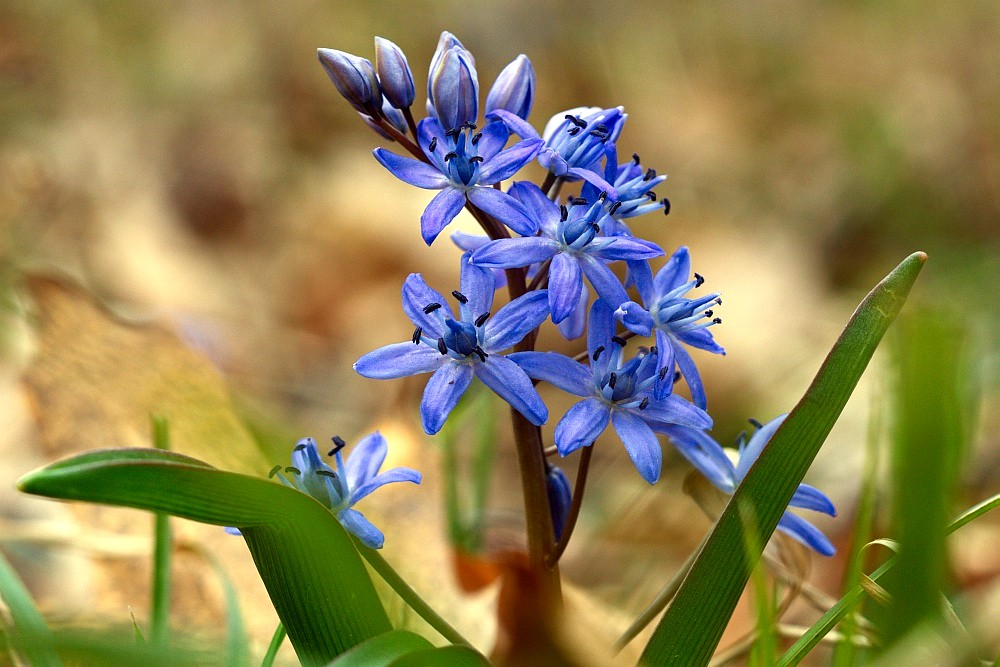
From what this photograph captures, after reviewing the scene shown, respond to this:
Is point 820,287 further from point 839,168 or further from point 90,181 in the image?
point 90,181

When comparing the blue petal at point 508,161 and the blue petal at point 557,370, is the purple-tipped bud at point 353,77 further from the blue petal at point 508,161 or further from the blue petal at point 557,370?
the blue petal at point 557,370

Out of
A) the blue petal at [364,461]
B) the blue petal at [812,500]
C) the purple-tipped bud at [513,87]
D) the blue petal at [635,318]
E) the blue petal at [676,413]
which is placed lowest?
the blue petal at [812,500]

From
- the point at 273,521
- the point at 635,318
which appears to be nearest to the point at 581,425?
the point at 635,318

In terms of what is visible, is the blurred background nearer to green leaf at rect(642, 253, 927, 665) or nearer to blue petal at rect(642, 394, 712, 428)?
blue petal at rect(642, 394, 712, 428)

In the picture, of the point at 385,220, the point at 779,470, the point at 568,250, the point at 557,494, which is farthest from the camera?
the point at 385,220

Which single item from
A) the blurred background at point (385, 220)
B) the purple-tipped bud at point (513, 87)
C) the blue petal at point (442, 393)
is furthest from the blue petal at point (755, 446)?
the blurred background at point (385, 220)

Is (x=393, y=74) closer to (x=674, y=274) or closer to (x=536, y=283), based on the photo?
(x=536, y=283)

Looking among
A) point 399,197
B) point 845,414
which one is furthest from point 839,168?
point 399,197

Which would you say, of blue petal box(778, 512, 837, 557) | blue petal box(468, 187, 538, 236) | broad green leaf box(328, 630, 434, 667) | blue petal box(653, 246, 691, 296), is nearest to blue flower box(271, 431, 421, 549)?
broad green leaf box(328, 630, 434, 667)
